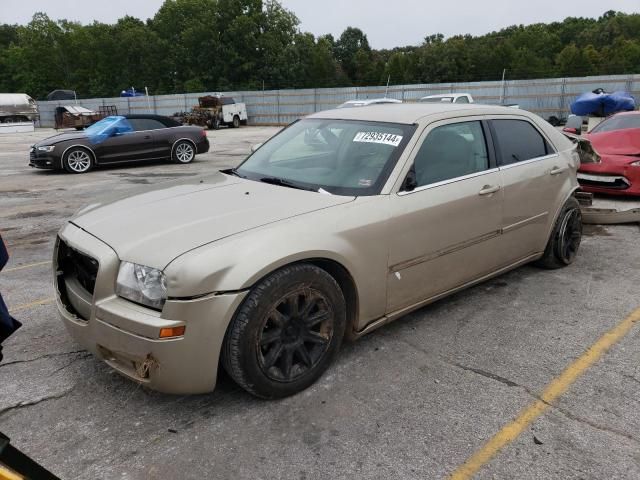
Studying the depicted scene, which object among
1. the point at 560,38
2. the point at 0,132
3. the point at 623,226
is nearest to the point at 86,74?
the point at 0,132

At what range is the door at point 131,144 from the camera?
1280cm

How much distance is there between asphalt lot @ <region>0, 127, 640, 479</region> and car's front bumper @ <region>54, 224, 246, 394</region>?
0.99ft

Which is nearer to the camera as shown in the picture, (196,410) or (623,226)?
(196,410)

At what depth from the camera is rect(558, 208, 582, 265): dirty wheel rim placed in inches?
193

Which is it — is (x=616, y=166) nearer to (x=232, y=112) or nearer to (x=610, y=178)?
(x=610, y=178)

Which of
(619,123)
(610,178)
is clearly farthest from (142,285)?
(619,123)

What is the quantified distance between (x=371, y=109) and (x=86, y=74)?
256 ft

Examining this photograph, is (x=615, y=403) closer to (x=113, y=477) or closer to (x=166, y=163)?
(x=113, y=477)

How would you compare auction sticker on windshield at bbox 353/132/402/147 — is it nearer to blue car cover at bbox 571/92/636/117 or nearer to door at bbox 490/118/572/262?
door at bbox 490/118/572/262

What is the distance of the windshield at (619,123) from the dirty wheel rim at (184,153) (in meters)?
9.88

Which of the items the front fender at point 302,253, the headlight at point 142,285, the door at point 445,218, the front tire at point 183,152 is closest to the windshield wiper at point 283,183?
the front fender at point 302,253

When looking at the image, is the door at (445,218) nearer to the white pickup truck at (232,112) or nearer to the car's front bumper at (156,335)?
the car's front bumper at (156,335)

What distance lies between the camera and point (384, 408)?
9.43 feet

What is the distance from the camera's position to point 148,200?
136 inches
